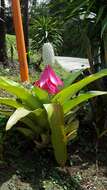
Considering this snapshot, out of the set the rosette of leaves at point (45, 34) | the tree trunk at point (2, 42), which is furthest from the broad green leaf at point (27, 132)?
the rosette of leaves at point (45, 34)

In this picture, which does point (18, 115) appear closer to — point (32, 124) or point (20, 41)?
point (32, 124)

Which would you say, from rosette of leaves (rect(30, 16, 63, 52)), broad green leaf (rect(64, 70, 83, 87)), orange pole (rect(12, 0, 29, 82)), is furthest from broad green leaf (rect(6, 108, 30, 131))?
rosette of leaves (rect(30, 16, 63, 52))

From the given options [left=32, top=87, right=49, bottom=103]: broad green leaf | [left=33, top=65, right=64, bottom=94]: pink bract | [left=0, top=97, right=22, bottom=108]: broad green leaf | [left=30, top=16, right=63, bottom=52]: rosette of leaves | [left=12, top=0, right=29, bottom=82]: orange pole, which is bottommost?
[left=0, top=97, right=22, bottom=108]: broad green leaf

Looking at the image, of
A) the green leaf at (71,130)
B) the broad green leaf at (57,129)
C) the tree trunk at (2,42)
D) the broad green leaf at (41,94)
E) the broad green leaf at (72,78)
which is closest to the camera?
the broad green leaf at (57,129)

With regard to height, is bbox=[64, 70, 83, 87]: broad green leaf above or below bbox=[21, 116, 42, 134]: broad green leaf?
above

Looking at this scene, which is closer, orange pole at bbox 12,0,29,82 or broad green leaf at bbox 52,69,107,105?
broad green leaf at bbox 52,69,107,105

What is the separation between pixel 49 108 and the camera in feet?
14.9

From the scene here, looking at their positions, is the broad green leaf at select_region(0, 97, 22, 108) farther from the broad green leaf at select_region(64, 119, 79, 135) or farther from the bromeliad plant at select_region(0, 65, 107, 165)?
the broad green leaf at select_region(64, 119, 79, 135)

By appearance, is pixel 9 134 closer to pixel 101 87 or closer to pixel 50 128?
pixel 50 128

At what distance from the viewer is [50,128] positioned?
469 centimetres

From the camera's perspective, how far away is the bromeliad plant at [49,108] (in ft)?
15.0

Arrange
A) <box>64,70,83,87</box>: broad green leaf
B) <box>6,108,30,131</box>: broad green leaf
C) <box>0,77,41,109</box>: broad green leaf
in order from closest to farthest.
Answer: <box>6,108,30,131</box>: broad green leaf
<box>0,77,41,109</box>: broad green leaf
<box>64,70,83,87</box>: broad green leaf

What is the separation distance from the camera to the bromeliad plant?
4570 millimetres

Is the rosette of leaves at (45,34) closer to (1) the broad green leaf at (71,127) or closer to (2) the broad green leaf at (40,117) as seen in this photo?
(1) the broad green leaf at (71,127)
